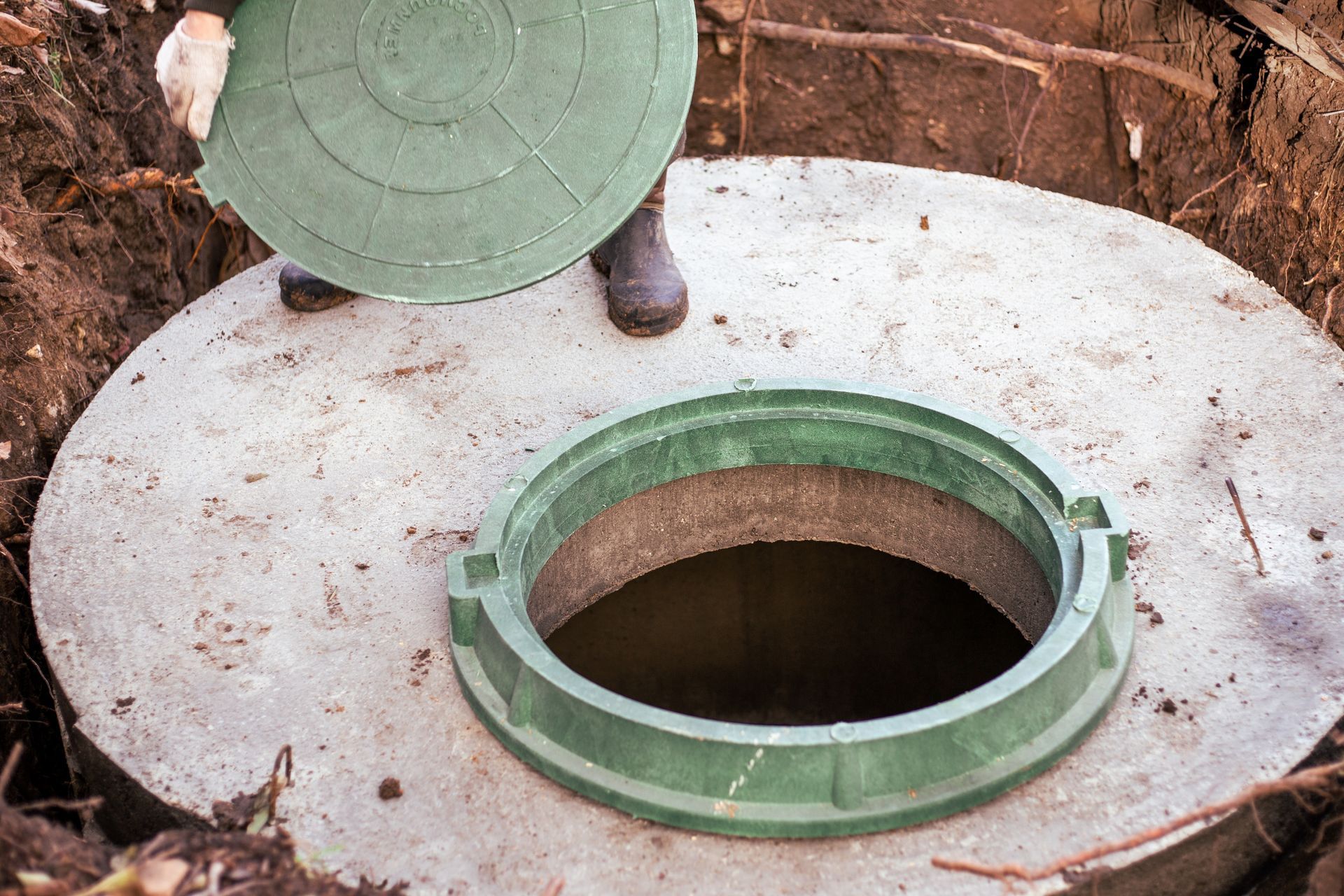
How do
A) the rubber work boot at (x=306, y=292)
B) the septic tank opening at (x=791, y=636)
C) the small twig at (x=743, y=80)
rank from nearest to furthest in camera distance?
the rubber work boot at (x=306, y=292), the septic tank opening at (x=791, y=636), the small twig at (x=743, y=80)

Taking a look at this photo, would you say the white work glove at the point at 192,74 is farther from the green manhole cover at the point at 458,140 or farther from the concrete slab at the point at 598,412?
the concrete slab at the point at 598,412

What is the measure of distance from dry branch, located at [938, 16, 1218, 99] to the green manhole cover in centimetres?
261

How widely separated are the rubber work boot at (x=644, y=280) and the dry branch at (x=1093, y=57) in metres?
2.18

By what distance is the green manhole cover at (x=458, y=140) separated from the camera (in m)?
2.47

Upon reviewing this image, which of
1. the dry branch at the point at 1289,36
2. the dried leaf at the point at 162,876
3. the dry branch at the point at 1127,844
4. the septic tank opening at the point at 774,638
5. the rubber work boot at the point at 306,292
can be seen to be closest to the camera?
the dried leaf at the point at 162,876

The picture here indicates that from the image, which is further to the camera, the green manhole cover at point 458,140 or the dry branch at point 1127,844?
the green manhole cover at point 458,140

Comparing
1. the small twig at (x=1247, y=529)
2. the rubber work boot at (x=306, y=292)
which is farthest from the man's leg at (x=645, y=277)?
the small twig at (x=1247, y=529)

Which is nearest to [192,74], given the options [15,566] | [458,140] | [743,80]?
[458,140]

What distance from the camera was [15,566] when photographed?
8.45 ft

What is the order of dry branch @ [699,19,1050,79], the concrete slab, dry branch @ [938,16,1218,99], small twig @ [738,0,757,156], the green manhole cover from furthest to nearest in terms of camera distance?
small twig @ [738,0,757,156]
dry branch @ [699,19,1050,79]
dry branch @ [938,16,1218,99]
the green manhole cover
the concrete slab

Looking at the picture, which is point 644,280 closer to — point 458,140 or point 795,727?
point 458,140

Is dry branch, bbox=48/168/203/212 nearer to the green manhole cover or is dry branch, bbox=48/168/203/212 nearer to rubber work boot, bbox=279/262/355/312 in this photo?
rubber work boot, bbox=279/262/355/312

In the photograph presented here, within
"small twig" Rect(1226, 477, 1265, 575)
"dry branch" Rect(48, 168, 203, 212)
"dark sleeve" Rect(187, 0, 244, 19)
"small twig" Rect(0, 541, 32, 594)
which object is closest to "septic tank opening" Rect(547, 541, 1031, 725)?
"small twig" Rect(1226, 477, 1265, 575)

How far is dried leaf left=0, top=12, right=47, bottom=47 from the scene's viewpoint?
3.11m
